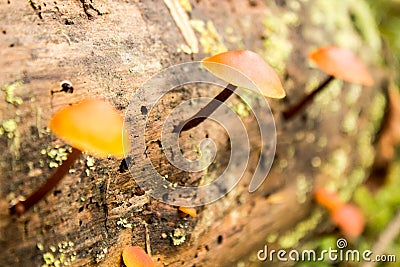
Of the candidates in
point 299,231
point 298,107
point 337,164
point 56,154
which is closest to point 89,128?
point 56,154

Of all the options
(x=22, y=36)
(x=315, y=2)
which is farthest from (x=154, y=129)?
(x=315, y=2)

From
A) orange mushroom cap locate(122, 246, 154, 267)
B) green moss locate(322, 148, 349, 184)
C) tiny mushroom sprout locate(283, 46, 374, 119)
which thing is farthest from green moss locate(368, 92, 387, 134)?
orange mushroom cap locate(122, 246, 154, 267)

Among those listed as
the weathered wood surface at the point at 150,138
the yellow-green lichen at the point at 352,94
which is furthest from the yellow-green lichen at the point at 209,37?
A: the yellow-green lichen at the point at 352,94

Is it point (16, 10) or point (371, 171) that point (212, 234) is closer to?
point (16, 10)

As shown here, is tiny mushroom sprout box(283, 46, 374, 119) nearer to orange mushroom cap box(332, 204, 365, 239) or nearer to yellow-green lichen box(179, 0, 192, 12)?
yellow-green lichen box(179, 0, 192, 12)

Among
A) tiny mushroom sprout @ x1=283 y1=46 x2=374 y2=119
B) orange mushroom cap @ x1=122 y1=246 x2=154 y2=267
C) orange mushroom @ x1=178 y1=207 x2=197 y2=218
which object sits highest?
tiny mushroom sprout @ x1=283 y1=46 x2=374 y2=119

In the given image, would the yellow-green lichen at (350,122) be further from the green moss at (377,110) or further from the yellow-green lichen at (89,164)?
the yellow-green lichen at (89,164)
